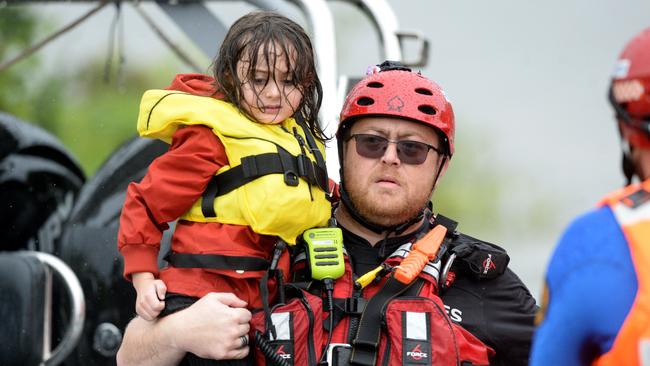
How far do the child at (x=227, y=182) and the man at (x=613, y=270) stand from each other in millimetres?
1060

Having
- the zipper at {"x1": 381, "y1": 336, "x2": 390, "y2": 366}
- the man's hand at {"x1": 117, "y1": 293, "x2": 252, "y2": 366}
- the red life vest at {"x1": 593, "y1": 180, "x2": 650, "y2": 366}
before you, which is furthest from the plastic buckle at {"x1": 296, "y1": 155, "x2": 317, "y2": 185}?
the red life vest at {"x1": 593, "y1": 180, "x2": 650, "y2": 366}

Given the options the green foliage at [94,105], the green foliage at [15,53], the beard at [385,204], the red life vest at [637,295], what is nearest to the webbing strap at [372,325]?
the beard at [385,204]

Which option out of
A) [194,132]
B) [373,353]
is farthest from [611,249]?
[194,132]

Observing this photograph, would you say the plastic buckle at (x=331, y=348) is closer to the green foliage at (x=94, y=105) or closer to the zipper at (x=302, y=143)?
the zipper at (x=302, y=143)

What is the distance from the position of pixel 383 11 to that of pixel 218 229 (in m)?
2.24

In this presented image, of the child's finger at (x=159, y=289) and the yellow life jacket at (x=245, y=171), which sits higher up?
the yellow life jacket at (x=245, y=171)

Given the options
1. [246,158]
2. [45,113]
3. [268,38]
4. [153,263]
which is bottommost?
[45,113]

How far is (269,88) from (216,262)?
18.6 inches

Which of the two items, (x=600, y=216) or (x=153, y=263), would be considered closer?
(x=600, y=216)

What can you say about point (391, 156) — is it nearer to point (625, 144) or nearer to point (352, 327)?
point (352, 327)

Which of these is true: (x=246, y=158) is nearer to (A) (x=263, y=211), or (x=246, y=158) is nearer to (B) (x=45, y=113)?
(A) (x=263, y=211)

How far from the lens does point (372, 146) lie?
10.4 ft

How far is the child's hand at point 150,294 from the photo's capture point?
2805 millimetres

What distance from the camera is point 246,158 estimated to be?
9.29 ft
